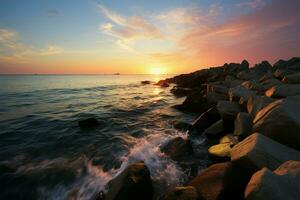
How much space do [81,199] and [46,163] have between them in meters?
2.89

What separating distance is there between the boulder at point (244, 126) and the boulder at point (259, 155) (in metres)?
2.14

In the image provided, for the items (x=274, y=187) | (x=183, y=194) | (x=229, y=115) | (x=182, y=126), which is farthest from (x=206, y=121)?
(x=274, y=187)

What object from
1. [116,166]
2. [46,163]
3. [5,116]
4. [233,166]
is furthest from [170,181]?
[5,116]

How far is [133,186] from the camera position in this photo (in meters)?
4.31

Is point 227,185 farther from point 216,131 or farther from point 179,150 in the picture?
point 216,131

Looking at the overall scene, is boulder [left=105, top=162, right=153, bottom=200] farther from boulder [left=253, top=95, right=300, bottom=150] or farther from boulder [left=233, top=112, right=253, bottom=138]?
boulder [left=233, top=112, right=253, bottom=138]

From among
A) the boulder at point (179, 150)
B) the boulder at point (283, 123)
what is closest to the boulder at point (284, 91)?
the boulder at point (283, 123)

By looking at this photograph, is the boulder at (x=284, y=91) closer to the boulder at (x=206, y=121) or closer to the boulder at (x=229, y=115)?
the boulder at (x=229, y=115)

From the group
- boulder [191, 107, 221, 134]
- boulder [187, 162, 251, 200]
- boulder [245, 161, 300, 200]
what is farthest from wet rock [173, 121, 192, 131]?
boulder [245, 161, 300, 200]

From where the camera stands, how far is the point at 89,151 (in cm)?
854

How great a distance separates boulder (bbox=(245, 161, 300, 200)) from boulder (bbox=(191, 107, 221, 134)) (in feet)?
22.6

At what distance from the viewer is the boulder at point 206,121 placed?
985 cm

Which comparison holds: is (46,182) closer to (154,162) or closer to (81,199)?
(81,199)

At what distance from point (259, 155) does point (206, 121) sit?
21.4 ft
